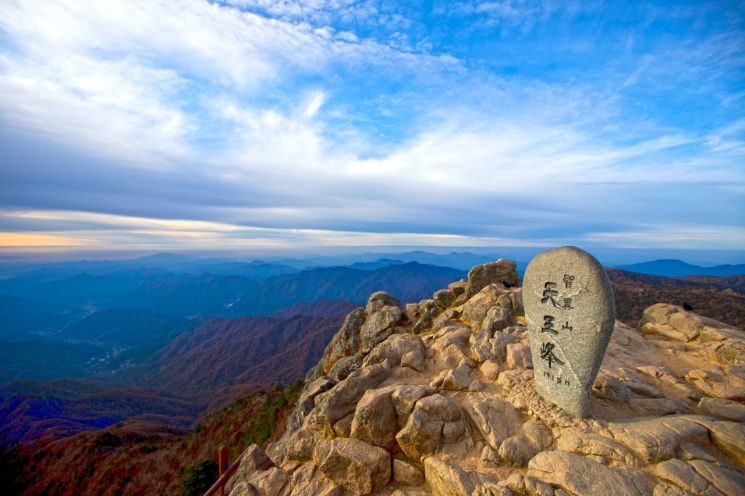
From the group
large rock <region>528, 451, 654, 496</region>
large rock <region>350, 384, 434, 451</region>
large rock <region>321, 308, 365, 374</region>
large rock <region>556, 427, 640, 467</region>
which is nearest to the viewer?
large rock <region>528, 451, 654, 496</region>

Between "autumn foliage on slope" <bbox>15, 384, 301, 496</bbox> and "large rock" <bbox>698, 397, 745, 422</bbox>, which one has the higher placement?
"large rock" <bbox>698, 397, 745, 422</bbox>

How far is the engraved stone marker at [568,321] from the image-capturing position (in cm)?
1100

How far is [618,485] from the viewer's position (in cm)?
870

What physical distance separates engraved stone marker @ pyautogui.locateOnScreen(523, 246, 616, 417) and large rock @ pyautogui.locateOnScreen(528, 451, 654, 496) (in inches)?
86.7

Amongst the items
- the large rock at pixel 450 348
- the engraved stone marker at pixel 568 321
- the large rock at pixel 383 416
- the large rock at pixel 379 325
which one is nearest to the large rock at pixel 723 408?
the engraved stone marker at pixel 568 321

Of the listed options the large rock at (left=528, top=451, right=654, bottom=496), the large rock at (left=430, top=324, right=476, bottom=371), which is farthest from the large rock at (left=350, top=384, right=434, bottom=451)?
the large rock at (left=528, top=451, right=654, bottom=496)

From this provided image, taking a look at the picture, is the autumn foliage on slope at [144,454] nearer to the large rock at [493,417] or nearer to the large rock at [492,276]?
the large rock at [492,276]

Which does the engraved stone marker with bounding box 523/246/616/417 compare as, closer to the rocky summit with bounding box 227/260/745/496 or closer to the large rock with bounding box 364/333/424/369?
the rocky summit with bounding box 227/260/745/496

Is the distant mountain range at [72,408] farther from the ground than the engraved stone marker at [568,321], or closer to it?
closer to it

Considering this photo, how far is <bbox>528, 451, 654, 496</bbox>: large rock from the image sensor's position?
862 cm

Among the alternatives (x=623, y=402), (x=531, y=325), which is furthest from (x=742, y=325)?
(x=531, y=325)

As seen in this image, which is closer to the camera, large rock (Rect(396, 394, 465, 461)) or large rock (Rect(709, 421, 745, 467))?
large rock (Rect(709, 421, 745, 467))

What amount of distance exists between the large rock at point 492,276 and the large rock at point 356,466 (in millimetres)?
14853

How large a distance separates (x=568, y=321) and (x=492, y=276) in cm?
1374
